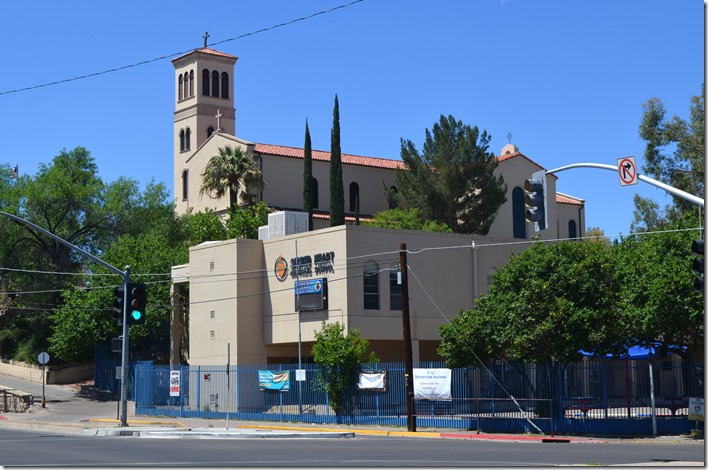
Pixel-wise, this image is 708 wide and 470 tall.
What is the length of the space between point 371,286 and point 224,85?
54275mm

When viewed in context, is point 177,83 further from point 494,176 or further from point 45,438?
point 45,438

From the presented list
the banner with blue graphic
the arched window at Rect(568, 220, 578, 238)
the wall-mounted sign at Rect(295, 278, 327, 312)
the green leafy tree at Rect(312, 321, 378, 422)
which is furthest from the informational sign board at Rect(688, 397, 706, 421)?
the arched window at Rect(568, 220, 578, 238)

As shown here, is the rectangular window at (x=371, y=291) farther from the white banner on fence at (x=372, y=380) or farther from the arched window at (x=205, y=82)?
the arched window at (x=205, y=82)

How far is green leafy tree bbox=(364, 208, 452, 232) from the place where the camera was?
66.9 m

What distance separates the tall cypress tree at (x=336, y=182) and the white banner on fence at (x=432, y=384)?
2984 cm

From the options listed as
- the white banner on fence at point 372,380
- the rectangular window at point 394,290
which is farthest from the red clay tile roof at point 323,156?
the white banner on fence at point 372,380

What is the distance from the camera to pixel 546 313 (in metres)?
34.8

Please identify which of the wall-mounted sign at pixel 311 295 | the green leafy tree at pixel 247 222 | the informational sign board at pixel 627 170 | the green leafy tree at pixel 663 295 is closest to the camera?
the informational sign board at pixel 627 170

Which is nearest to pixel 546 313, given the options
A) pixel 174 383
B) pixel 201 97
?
pixel 174 383

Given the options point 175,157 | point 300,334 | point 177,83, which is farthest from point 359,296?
point 177,83

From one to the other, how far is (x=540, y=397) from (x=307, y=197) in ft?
117

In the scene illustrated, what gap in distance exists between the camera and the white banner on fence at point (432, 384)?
3700 cm

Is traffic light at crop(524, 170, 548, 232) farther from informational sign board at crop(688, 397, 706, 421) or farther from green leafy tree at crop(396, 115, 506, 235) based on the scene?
green leafy tree at crop(396, 115, 506, 235)

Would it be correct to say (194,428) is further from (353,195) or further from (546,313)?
(353,195)
